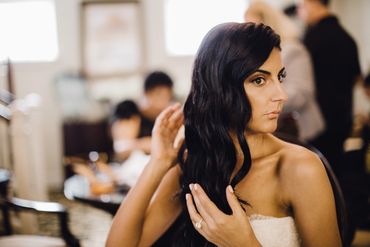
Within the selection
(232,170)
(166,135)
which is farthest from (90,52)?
(232,170)

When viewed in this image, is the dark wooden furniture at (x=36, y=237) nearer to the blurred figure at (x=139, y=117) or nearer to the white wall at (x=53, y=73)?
the blurred figure at (x=139, y=117)

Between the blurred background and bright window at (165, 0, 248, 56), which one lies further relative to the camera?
bright window at (165, 0, 248, 56)

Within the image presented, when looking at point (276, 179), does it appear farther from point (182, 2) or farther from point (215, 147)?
point (182, 2)

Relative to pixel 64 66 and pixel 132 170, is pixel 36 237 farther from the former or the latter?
pixel 64 66

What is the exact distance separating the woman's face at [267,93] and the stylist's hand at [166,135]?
1.17ft

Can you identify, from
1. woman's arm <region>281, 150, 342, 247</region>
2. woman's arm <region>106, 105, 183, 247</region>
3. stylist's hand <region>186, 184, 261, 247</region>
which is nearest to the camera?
stylist's hand <region>186, 184, 261, 247</region>

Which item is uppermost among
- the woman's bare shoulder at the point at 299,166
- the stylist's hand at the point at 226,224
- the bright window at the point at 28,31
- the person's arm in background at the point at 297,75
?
the bright window at the point at 28,31

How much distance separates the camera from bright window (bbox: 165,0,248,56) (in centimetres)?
570

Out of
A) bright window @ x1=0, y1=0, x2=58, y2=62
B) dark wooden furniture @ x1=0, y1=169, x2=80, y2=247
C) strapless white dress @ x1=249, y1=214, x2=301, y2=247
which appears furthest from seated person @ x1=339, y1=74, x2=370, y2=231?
bright window @ x1=0, y1=0, x2=58, y2=62

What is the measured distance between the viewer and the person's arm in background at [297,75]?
2561 millimetres

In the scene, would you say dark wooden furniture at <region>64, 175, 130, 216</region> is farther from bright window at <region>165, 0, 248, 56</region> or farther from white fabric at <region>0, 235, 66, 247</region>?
bright window at <region>165, 0, 248, 56</region>

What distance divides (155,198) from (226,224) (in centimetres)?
44

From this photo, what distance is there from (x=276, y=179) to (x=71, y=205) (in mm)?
3850

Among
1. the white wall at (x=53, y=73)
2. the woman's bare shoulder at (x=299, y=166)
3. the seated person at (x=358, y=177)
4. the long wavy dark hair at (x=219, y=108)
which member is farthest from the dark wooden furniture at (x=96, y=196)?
the white wall at (x=53, y=73)
